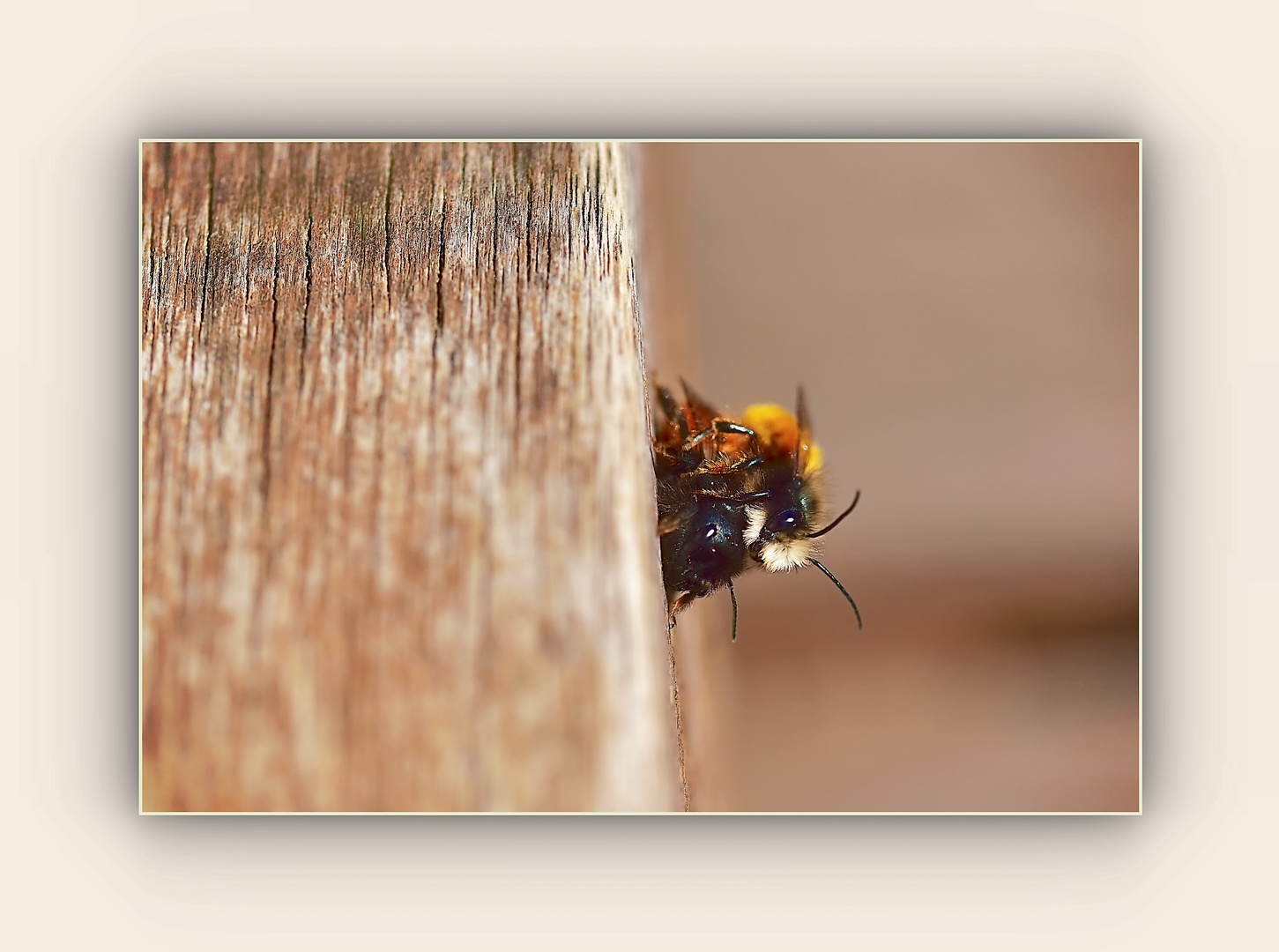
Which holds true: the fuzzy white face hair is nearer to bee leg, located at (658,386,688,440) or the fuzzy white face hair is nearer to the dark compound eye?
the dark compound eye

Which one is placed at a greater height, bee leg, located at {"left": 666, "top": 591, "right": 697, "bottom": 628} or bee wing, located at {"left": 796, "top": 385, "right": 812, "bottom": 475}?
bee wing, located at {"left": 796, "top": 385, "right": 812, "bottom": 475}

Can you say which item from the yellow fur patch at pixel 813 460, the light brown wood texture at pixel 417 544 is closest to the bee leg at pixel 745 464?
the yellow fur patch at pixel 813 460

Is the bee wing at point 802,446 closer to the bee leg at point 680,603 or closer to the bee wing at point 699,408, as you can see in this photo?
the bee wing at point 699,408

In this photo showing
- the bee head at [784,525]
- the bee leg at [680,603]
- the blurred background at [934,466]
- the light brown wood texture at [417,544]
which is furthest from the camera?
the blurred background at [934,466]

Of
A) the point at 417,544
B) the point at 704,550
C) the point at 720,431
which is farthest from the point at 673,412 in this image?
the point at 417,544

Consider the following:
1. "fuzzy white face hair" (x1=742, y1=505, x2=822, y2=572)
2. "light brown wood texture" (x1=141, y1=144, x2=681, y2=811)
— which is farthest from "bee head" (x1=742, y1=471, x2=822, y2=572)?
"light brown wood texture" (x1=141, y1=144, x2=681, y2=811)

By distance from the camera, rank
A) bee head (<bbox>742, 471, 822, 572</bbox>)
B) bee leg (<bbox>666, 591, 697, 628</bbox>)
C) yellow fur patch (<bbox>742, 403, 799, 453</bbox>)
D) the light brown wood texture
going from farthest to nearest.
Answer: yellow fur patch (<bbox>742, 403, 799, 453</bbox>) < bee head (<bbox>742, 471, 822, 572</bbox>) < bee leg (<bbox>666, 591, 697, 628</bbox>) < the light brown wood texture
